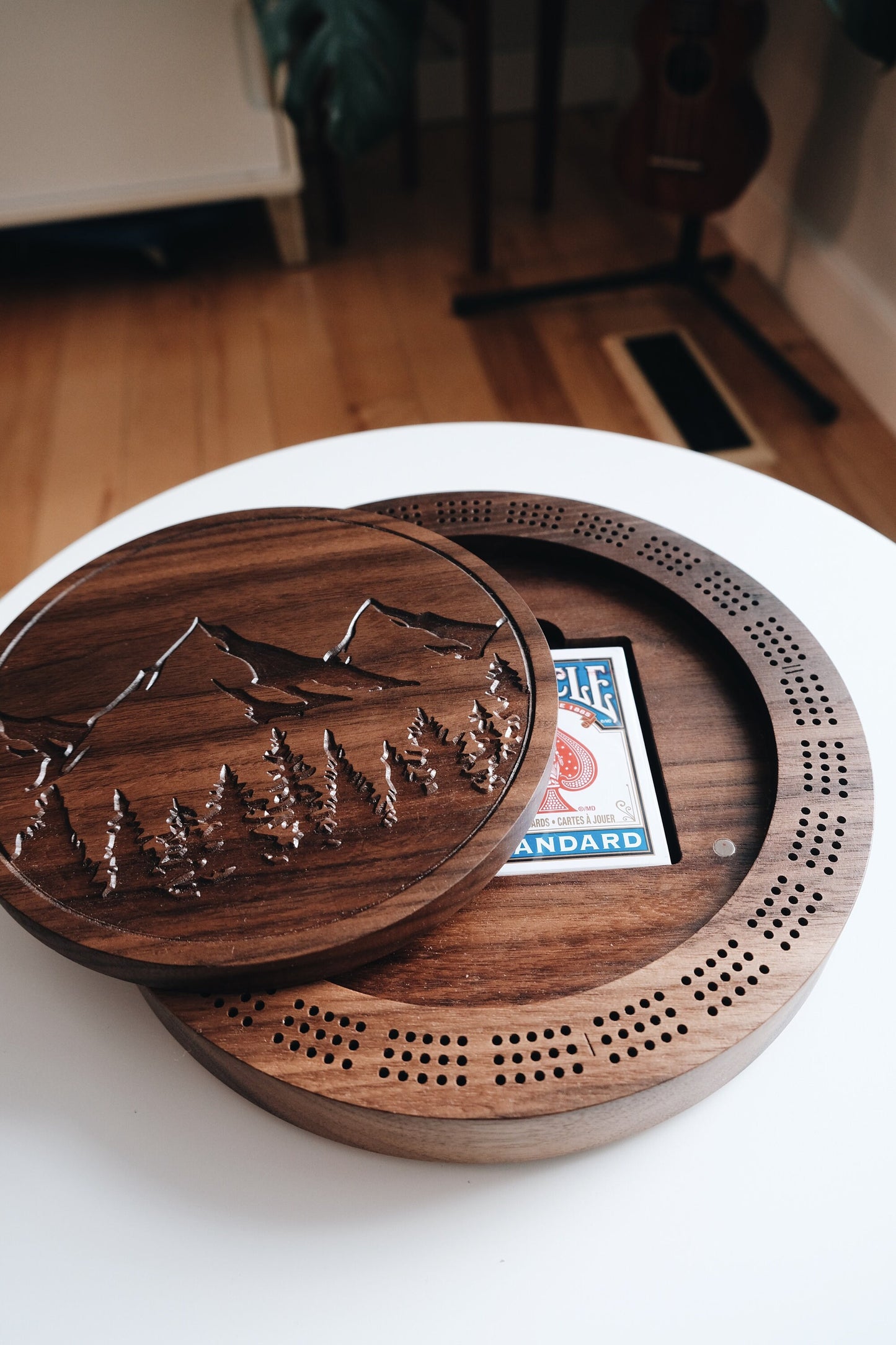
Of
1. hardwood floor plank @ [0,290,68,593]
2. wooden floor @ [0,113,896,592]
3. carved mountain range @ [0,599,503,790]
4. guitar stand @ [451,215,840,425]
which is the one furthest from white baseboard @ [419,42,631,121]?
carved mountain range @ [0,599,503,790]

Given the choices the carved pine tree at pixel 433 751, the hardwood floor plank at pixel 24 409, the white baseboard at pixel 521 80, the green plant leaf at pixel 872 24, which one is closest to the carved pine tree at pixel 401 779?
the carved pine tree at pixel 433 751

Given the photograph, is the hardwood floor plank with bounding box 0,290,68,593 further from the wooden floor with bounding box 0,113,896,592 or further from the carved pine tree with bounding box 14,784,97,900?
the carved pine tree with bounding box 14,784,97,900

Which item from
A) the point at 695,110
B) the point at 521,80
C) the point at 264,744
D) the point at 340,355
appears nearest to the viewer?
the point at 264,744

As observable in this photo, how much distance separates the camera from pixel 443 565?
763 millimetres

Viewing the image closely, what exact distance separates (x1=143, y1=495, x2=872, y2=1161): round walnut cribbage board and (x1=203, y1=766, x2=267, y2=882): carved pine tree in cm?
7

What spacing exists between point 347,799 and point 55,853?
6.8 inches

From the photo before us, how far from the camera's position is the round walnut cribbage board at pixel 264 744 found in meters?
0.57

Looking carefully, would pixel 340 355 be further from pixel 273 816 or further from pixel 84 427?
pixel 273 816

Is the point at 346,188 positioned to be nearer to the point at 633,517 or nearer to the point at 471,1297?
the point at 633,517

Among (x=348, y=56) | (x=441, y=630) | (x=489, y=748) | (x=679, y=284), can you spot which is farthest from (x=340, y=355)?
(x=489, y=748)

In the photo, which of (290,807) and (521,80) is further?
(521,80)

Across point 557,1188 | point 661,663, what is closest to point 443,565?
point 661,663

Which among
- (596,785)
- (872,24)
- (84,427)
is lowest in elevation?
(84,427)

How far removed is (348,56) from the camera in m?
1.61
